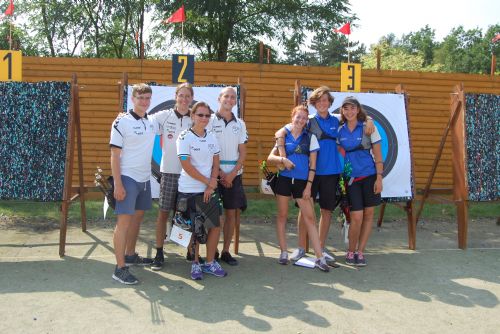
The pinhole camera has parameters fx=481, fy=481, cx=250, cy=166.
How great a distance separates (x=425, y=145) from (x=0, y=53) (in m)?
7.20

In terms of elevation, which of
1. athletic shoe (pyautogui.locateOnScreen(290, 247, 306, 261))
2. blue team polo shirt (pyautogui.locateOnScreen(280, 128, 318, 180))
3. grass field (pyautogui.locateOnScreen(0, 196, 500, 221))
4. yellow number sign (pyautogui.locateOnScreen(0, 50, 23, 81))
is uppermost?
yellow number sign (pyautogui.locateOnScreen(0, 50, 23, 81))

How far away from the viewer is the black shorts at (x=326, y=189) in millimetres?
4719

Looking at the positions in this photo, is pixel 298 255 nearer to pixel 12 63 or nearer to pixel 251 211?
pixel 251 211

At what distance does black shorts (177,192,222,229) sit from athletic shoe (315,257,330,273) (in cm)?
107

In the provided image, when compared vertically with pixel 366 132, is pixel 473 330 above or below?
below

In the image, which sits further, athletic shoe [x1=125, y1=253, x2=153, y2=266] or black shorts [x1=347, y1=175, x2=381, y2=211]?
black shorts [x1=347, y1=175, x2=381, y2=211]

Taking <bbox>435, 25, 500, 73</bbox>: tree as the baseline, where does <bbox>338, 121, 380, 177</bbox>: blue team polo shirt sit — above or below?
below

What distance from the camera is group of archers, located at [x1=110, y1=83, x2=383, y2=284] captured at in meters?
4.12

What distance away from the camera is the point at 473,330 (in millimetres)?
3299

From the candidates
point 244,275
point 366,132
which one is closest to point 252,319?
point 244,275

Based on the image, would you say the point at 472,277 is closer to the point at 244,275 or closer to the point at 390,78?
the point at 244,275

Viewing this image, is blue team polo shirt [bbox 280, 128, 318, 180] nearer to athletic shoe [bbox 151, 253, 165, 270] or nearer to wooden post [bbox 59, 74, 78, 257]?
athletic shoe [bbox 151, 253, 165, 270]

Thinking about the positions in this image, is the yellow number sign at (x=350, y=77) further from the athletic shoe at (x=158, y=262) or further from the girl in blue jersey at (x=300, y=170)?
the athletic shoe at (x=158, y=262)

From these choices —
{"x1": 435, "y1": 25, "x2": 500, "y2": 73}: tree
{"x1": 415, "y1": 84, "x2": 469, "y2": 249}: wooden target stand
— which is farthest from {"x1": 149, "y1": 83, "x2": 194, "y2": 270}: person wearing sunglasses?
{"x1": 435, "y1": 25, "x2": 500, "y2": 73}: tree
